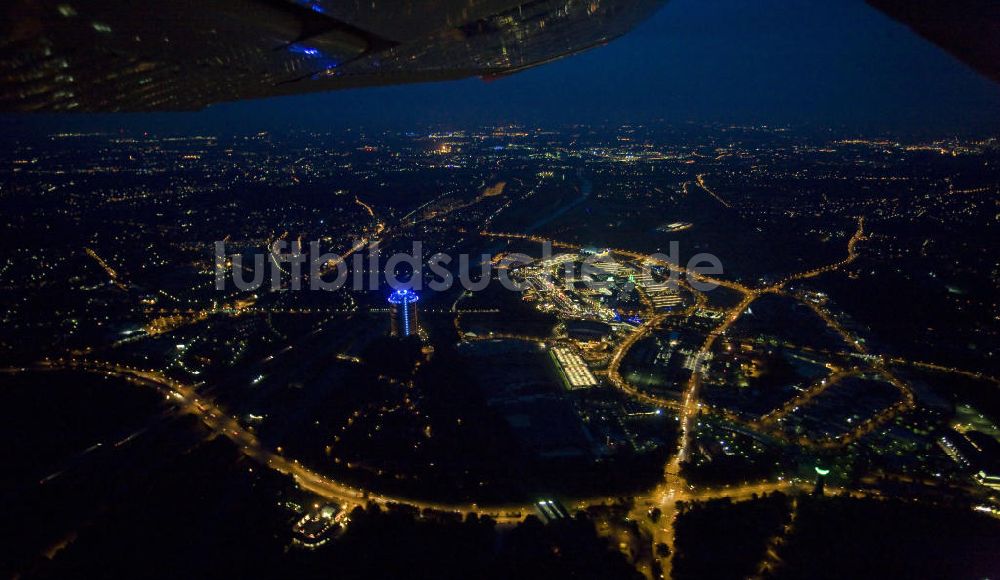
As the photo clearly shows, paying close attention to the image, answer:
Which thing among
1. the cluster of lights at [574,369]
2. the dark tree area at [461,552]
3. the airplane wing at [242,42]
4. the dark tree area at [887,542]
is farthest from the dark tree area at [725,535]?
the airplane wing at [242,42]

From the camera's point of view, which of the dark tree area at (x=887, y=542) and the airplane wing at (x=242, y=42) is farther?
the dark tree area at (x=887, y=542)

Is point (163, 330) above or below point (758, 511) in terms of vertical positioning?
above

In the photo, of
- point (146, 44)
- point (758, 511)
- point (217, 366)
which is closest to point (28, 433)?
point (217, 366)

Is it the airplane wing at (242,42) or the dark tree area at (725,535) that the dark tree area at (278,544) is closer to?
the dark tree area at (725,535)

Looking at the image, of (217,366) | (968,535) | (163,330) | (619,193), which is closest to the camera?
(968,535)

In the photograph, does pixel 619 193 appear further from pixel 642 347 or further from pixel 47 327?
pixel 47 327

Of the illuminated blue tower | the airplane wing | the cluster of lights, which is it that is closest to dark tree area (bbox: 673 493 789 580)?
the cluster of lights

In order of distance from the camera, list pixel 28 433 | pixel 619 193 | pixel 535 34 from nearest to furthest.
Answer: pixel 535 34, pixel 28 433, pixel 619 193

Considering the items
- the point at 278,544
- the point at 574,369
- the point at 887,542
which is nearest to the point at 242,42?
the point at 278,544
